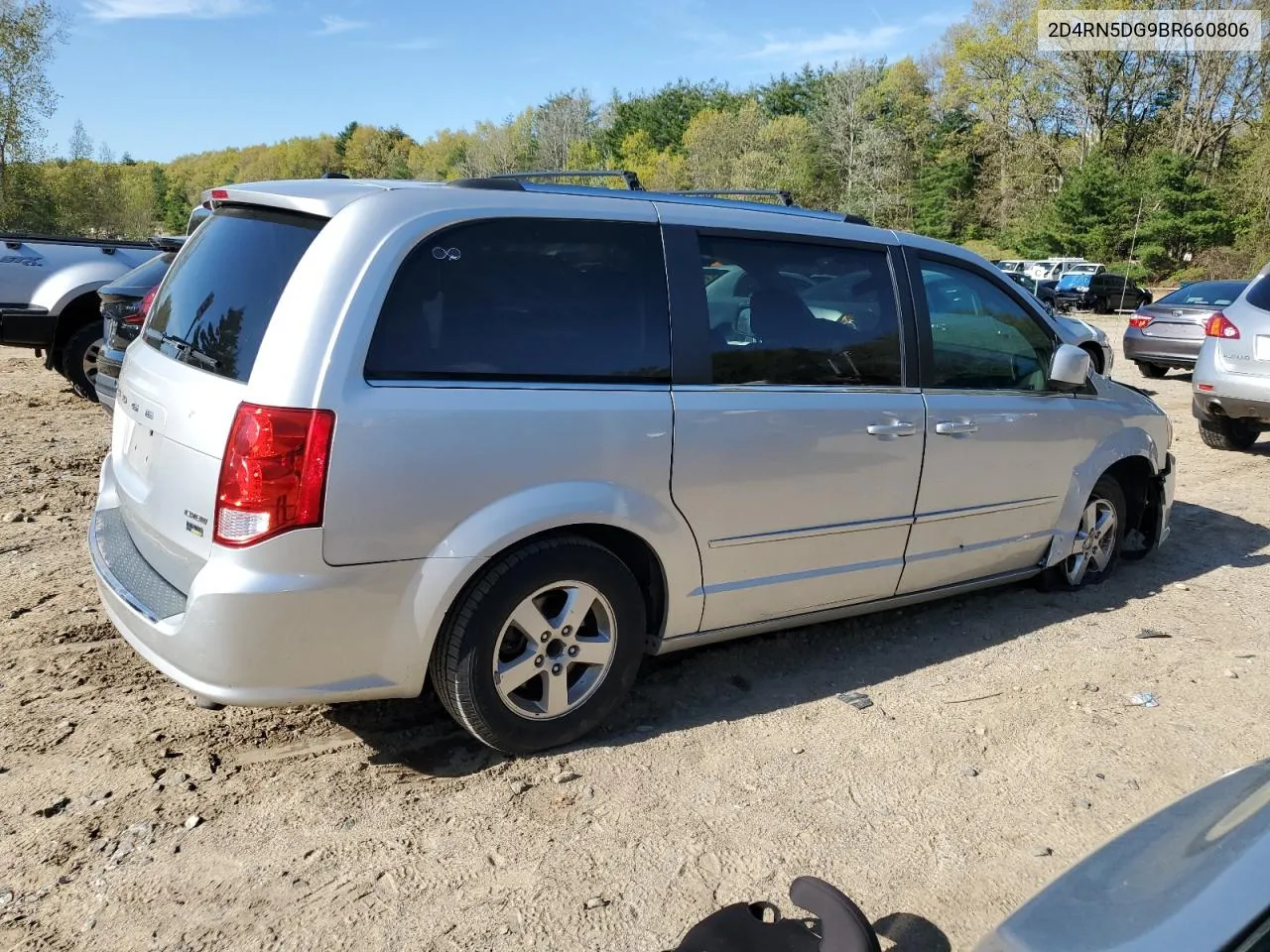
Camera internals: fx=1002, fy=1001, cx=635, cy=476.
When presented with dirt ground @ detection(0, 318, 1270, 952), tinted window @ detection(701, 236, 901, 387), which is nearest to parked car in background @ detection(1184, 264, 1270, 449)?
dirt ground @ detection(0, 318, 1270, 952)

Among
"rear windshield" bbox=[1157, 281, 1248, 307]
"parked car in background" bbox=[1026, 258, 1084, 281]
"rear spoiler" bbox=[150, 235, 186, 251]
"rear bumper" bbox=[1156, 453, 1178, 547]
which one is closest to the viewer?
"rear bumper" bbox=[1156, 453, 1178, 547]

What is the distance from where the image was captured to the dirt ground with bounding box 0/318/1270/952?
264cm

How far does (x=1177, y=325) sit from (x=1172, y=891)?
14136 millimetres

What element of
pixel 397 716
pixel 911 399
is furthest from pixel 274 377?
pixel 911 399

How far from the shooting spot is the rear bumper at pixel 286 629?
282cm

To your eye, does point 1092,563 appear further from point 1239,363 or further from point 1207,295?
point 1207,295

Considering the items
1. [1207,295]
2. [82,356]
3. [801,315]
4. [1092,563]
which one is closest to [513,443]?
[801,315]

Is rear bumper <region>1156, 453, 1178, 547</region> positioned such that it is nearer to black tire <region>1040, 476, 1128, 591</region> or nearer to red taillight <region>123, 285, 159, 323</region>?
black tire <region>1040, 476, 1128, 591</region>

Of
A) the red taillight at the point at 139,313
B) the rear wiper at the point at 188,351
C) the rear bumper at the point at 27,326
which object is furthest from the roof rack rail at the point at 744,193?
the rear bumper at the point at 27,326

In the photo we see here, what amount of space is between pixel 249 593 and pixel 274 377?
610mm

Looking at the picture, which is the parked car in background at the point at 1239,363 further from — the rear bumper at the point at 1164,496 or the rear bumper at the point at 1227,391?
the rear bumper at the point at 1164,496

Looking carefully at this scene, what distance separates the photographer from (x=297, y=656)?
115 inches

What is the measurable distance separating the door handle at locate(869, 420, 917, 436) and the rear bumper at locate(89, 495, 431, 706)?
1.95 metres

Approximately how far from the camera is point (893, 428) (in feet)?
13.3
